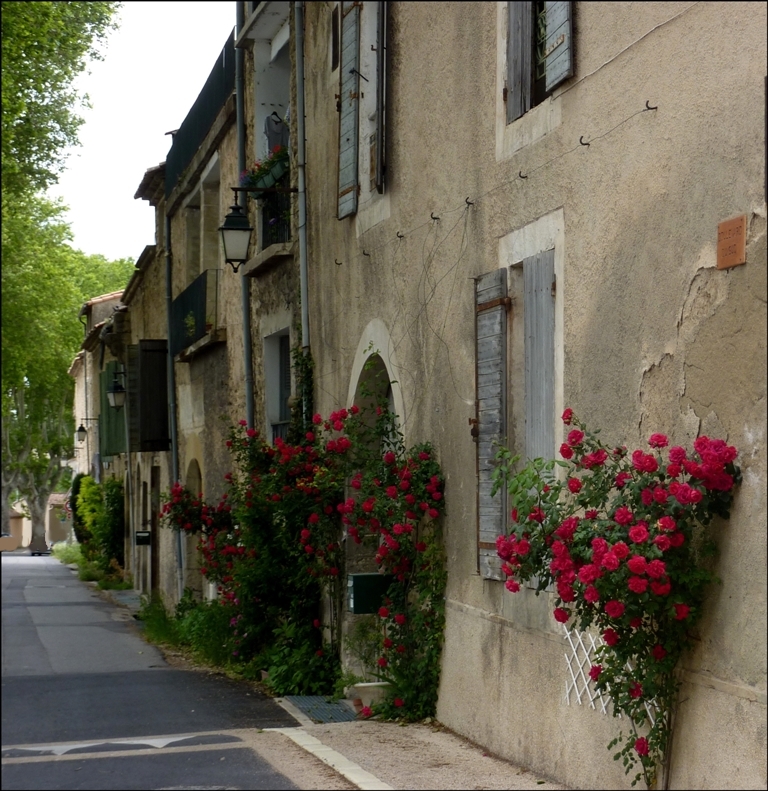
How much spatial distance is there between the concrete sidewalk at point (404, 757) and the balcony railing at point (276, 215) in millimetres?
5018

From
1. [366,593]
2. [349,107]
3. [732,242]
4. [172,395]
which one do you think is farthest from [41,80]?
[732,242]


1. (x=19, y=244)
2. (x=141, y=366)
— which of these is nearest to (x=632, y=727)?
(x=141, y=366)

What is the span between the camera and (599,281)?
5531 mm

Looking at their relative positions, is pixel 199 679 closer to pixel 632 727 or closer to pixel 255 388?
pixel 255 388

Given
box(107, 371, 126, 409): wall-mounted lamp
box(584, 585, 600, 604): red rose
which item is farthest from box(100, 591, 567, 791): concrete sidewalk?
box(107, 371, 126, 409): wall-mounted lamp

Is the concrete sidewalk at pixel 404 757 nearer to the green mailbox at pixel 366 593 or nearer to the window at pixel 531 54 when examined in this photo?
the green mailbox at pixel 366 593

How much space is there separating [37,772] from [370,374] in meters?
3.79

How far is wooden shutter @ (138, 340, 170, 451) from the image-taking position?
1789 centimetres

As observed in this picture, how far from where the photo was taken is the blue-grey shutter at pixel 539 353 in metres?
6.07

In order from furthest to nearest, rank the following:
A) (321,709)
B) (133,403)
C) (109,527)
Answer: (109,527), (133,403), (321,709)

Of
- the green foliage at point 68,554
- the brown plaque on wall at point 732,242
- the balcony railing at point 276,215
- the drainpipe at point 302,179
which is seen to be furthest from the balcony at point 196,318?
the green foliage at point 68,554

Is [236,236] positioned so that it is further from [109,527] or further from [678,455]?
[109,527]

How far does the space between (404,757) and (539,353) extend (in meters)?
2.36

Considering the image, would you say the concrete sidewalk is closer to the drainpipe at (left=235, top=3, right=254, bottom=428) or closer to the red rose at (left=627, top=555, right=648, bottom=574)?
the red rose at (left=627, top=555, right=648, bottom=574)
